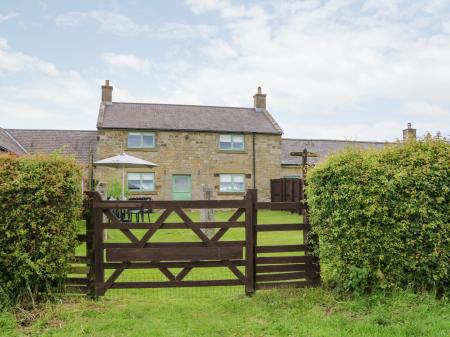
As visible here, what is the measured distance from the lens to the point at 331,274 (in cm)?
585

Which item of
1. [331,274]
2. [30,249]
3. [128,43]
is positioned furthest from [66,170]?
[128,43]

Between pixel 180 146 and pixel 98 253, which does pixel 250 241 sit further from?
pixel 180 146

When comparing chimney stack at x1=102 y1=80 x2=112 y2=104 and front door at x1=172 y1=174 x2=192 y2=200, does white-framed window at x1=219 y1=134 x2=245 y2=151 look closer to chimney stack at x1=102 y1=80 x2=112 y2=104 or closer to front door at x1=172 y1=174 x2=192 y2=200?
front door at x1=172 y1=174 x2=192 y2=200

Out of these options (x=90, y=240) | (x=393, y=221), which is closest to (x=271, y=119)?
(x=393, y=221)

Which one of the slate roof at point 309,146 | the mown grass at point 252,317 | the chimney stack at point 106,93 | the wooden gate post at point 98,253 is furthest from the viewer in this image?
the slate roof at point 309,146

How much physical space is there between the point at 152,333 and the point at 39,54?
1258 cm

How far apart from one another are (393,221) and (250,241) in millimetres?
2141

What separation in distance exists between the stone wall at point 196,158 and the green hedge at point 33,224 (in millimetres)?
19789

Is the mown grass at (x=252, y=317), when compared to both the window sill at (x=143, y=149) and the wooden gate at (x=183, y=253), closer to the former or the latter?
the wooden gate at (x=183, y=253)

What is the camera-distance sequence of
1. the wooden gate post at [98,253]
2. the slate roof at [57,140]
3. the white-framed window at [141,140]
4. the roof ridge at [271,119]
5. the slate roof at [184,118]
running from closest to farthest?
the wooden gate post at [98,253], the white-framed window at [141,140], the slate roof at [184,118], the slate roof at [57,140], the roof ridge at [271,119]

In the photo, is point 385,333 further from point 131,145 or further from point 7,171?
point 131,145

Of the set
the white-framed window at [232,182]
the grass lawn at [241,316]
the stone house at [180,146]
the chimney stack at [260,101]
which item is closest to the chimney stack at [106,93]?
the stone house at [180,146]

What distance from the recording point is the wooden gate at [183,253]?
19.2ft

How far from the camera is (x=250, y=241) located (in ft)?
20.2
